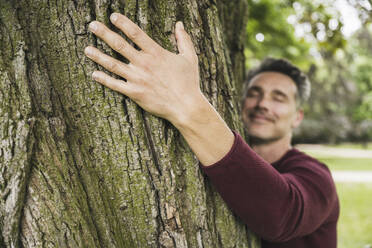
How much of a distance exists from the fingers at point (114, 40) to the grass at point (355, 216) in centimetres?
513

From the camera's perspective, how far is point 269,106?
2.84 m

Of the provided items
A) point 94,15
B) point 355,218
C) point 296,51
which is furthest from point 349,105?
point 94,15

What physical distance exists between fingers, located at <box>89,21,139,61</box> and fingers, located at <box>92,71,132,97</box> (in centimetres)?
11

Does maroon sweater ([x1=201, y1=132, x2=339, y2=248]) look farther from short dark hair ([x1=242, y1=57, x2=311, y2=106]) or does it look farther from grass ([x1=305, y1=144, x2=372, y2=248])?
grass ([x1=305, y1=144, x2=372, y2=248])

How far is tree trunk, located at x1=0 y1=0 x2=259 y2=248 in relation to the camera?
1242mm

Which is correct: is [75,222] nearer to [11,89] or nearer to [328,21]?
[11,89]

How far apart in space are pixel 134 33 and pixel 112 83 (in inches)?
8.7

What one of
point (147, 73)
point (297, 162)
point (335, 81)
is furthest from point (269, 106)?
point (335, 81)

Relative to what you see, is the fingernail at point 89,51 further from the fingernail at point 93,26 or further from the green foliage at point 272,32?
the green foliage at point 272,32

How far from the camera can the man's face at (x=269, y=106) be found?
9.04ft

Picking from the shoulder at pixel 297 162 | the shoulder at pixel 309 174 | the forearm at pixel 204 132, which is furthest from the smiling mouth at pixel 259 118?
the forearm at pixel 204 132

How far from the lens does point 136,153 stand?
4.49 feet

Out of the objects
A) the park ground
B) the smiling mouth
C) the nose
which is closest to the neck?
the smiling mouth

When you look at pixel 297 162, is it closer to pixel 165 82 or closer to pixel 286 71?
pixel 286 71
